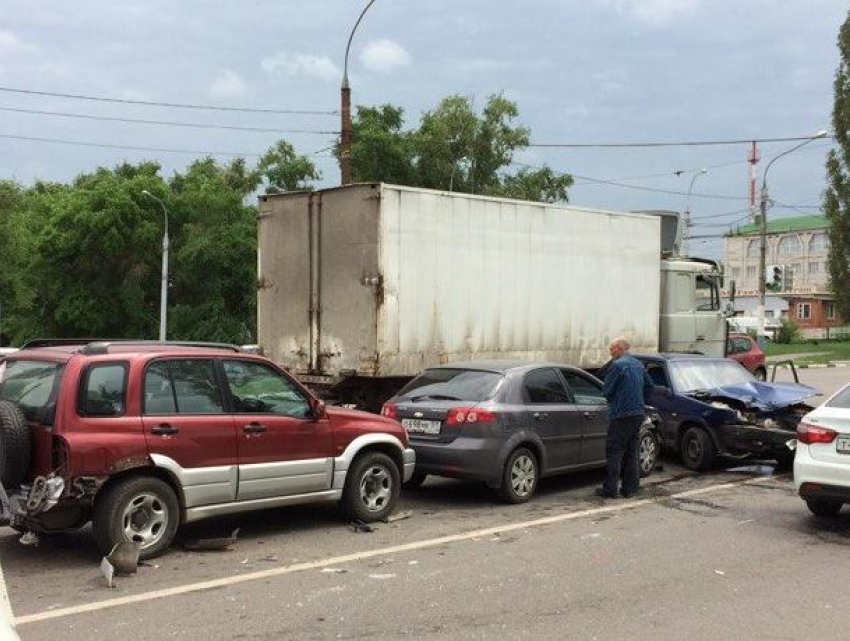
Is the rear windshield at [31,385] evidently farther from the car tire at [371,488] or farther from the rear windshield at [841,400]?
the rear windshield at [841,400]

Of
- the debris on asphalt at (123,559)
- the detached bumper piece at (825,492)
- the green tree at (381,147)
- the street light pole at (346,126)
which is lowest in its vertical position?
the debris on asphalt at (123,559)

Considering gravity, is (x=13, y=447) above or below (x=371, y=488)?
above

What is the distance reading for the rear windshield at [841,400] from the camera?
24.3 feet

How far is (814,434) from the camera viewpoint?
7211 mm

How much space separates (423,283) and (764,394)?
4.47 meters

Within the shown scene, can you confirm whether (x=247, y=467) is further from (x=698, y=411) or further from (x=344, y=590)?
(x=698, y=411)

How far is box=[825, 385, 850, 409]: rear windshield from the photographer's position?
24.3ft

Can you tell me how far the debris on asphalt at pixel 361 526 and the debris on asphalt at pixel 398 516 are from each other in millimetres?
293

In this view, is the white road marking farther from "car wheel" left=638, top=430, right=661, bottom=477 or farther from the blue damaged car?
the blue damaged car

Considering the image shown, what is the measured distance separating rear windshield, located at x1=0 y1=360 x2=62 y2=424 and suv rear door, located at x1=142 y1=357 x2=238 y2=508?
0.61 metres

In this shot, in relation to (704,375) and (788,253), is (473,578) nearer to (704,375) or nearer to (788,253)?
(704,375)

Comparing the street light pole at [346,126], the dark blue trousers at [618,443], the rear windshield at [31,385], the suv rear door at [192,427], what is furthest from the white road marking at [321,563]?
the street light pole at [346,126]

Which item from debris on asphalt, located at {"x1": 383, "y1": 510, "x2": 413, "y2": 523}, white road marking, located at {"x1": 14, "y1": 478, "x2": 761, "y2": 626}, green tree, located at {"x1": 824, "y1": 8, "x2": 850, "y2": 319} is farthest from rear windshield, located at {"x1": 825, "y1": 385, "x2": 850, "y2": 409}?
green tree, located at {"x1": 824, "y1": 8, "x2": 850, "y2": 319}

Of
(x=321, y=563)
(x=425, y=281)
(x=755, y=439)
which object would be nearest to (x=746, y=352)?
(x=755, y=439)
